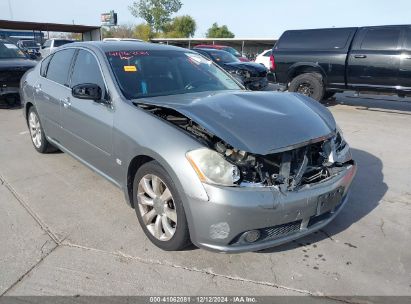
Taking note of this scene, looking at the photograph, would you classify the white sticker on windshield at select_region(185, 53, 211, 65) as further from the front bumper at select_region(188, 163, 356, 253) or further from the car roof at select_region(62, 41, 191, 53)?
the front bumper at select_region(188, 163, 356, 253)

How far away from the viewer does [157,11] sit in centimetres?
6088

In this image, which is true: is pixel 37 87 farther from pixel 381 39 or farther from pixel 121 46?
pixel 381 39

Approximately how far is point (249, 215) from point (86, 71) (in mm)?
2569

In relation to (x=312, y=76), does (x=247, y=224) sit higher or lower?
lower

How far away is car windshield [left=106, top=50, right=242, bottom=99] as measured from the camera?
12.4 feet

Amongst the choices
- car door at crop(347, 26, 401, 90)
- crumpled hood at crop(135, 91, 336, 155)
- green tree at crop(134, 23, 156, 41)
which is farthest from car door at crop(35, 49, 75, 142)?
green tree at crop(134, 23, 156, 41)

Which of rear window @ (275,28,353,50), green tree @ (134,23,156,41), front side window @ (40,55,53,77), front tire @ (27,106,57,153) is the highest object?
green tree @ (134,23,156,41)

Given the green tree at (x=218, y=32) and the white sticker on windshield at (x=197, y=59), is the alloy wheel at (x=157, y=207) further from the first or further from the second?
the green tree at (x=218, y=32)

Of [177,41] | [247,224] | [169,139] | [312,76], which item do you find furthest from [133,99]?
[177,41]

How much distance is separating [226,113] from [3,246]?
216 centimetres

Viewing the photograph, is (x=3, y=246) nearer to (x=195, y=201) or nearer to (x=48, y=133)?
(x=195, y=201)

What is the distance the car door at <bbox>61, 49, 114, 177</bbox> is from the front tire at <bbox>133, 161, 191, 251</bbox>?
566 mm

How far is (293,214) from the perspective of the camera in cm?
275

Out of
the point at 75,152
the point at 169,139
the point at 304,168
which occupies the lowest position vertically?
the point at 75,152
